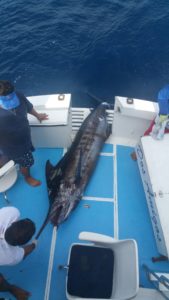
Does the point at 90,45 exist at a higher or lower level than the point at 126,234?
higher

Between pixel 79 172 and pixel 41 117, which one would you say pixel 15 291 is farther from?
pixel 41 117

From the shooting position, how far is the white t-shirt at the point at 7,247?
8.85 feet

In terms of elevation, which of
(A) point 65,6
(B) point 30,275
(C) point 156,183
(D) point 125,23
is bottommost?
(B) point 30,275

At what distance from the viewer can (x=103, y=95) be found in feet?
21.6

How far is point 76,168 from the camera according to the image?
4402 mm

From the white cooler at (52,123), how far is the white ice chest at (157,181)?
4.32 ft

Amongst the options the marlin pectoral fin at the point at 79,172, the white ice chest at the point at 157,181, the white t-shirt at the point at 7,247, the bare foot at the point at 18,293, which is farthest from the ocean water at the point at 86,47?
the bare foot at the point at 18,293

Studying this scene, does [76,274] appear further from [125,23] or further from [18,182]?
[125,23]

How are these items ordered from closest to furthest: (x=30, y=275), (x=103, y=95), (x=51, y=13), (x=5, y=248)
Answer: (x=5, y=248)
(x=30, y=275)
(x=103, y=95)
(x=51, y=13)

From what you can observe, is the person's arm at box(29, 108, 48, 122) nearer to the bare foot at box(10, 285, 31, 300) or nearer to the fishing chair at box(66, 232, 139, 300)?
the fishing chair at box(66, 232, 139, 300)

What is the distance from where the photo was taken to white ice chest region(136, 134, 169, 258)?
3260mm

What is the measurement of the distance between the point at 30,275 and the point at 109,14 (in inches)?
324

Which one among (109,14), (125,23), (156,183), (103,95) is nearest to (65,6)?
(109,14)

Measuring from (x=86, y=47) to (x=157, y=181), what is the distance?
553 cm
